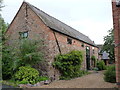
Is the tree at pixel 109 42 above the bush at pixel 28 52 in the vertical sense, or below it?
above

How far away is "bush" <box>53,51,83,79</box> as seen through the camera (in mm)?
13256

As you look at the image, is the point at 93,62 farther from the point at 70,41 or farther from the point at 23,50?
the point at 23,50

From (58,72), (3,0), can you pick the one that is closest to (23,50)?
(58,72)

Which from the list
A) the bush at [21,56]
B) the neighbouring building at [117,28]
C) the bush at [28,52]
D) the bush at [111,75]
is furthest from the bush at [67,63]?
the neighbouring building at [117,28]

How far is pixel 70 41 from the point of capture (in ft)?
54.6

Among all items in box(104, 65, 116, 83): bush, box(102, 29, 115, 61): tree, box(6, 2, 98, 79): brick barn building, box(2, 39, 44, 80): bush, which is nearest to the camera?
box(104, 65, 116, 83): bush

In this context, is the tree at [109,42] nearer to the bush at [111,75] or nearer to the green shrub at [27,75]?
the bush at [111,75]

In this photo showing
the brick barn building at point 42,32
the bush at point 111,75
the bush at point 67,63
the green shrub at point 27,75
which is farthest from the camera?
the bush at point 67,63

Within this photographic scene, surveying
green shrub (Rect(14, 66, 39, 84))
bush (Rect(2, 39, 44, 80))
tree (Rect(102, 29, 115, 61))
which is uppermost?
tree (Rect(102, 29, 115, 61))

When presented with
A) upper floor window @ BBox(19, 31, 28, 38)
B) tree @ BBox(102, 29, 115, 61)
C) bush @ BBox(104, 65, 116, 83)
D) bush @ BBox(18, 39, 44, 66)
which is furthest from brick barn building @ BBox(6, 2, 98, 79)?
tree @ BBox(102, 29, 115, 61)

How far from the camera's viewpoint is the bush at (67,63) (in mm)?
13256

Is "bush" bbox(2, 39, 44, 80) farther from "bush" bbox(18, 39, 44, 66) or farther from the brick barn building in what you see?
the brick barn building

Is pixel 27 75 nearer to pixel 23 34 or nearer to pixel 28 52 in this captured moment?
pixel 28 52

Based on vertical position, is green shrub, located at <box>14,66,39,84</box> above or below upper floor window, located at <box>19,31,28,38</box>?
below
